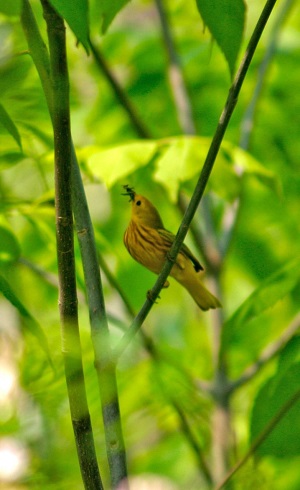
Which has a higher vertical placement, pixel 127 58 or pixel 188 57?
pixel 127 58

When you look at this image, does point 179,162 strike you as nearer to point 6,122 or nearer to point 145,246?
point 145,246

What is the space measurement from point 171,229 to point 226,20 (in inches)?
57.3

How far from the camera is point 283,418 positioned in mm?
1139

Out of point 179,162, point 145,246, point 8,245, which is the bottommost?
point 145,246

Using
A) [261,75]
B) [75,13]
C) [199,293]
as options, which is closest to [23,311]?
[75,13]

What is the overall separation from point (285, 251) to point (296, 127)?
40cm

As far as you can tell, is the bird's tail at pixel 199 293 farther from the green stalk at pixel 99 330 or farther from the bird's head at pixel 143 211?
the green stalk at pixel 99 330

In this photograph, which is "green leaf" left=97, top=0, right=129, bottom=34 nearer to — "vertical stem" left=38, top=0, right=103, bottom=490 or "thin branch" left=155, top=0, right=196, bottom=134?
"vertical stem" left=38, top=0, right=103, bottom=490

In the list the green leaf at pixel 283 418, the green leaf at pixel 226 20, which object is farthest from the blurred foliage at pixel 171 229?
the green leaf at pixel 226 20

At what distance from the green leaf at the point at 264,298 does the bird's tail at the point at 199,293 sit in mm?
137

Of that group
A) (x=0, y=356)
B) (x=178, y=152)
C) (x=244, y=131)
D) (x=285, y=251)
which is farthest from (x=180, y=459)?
(x=0, y=356)

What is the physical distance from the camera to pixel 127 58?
2473mm

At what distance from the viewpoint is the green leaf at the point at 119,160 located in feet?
4.29

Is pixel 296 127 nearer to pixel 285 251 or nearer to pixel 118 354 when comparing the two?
pixel 285 251
